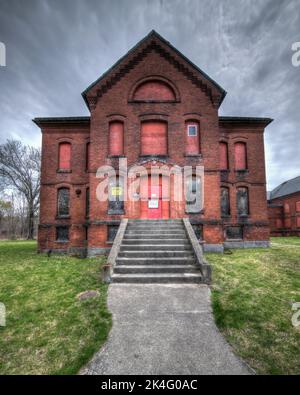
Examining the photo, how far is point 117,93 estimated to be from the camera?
12836 millimetres

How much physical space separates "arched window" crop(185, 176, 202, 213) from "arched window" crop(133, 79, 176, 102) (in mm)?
5016

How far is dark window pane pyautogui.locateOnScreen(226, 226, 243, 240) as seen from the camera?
597 inches

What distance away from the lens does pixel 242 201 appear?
51.3 ft

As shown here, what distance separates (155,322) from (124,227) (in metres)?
5.54

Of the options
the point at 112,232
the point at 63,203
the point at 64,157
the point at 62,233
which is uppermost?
the point at 64,157

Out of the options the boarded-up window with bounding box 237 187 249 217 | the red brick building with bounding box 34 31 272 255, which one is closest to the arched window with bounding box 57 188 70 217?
the red brick building with bounding box 34 31 272 255

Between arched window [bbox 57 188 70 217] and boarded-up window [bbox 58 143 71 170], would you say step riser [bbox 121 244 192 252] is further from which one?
boarded-up window [bbox 58 143 71 170]

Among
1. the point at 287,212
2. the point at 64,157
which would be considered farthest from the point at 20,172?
the point at 287,212

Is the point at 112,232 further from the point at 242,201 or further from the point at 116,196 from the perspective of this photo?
the point at 242,201

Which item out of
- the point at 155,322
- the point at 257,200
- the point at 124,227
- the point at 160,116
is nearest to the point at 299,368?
the point at 155,322

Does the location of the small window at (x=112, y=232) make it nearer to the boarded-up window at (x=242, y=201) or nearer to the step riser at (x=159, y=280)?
the step riser at (x=159, y=280)

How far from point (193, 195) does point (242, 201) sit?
526 cm

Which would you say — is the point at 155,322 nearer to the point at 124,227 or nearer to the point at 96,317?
the point at 96,317

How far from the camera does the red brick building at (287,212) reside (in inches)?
1168
